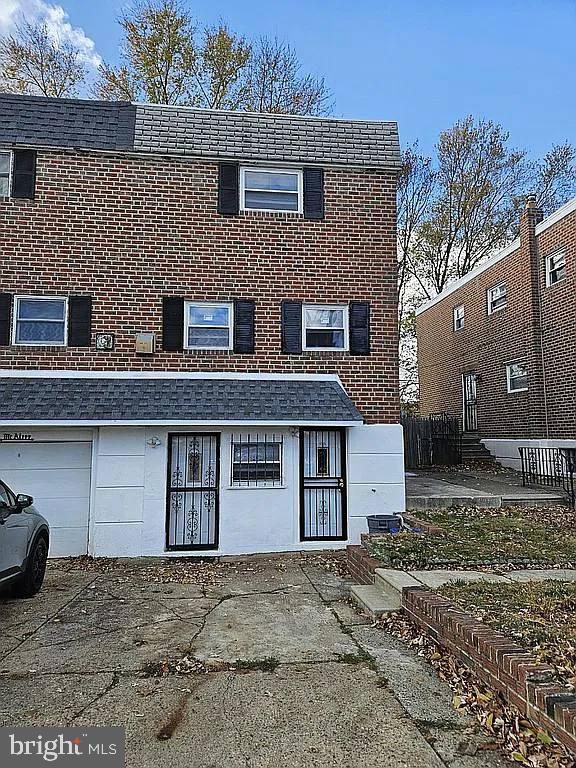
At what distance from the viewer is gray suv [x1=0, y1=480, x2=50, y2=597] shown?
7211 millimetres

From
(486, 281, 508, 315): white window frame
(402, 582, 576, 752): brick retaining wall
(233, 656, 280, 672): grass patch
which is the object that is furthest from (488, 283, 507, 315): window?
(233, 656, 280, 672): grass patch

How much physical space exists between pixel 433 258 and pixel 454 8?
24342 mm

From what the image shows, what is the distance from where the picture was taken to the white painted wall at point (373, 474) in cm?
1191

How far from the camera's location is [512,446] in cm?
1861

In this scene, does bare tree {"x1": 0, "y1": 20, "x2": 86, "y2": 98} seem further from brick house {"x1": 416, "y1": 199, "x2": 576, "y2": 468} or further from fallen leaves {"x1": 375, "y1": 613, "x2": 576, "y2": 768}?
fallen leaves {"x1": 375, "y1": 613, "x2": 576, "y2": 768}

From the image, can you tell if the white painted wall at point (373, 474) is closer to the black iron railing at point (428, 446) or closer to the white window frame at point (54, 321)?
the white window frame at point (54, 321)

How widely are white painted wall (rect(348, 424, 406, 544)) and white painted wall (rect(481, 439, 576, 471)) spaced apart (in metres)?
6.29

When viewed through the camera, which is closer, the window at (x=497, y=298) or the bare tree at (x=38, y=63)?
the window at (x=497, y=298)

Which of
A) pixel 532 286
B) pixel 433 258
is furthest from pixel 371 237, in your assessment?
pixel 433 258

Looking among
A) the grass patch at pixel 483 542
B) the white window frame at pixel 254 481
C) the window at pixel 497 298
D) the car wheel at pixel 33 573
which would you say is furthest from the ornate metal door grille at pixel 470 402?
the car wheel at pixel 33 573

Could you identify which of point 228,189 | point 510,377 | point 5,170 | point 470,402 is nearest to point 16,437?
point 5,170

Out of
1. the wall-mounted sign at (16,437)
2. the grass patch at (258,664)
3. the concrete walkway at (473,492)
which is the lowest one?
the grass patch at (258,664)

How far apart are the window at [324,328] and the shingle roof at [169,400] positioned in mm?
976

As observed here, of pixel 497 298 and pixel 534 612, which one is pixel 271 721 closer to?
pixel 534 612
